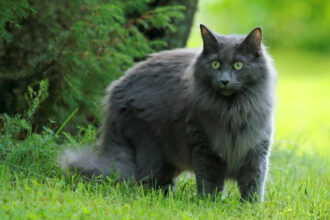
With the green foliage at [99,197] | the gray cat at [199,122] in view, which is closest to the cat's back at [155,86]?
the gray cat at [199,122]

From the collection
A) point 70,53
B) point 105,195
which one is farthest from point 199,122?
point 70,53

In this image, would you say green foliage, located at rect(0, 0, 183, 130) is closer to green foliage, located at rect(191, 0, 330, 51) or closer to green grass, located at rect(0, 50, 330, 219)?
green grass, located at rect(0, 50, 330, 219)

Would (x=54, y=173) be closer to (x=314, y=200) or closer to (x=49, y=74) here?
(x=49, y=74)

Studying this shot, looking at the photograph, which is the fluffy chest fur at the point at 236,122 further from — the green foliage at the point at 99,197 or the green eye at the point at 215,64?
the green foliage at the point at 99,197

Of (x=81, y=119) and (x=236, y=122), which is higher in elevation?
(x=236, y=122)

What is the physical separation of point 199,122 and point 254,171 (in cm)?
55

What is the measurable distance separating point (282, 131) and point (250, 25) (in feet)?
38.1

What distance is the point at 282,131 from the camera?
29.5 feet

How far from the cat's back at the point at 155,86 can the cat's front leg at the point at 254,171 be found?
0.67 meters

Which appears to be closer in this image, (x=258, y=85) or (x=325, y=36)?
(x=258, y=85)

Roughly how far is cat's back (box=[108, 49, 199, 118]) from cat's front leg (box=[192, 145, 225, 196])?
1.37ft

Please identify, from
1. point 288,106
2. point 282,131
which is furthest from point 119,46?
point 288,106

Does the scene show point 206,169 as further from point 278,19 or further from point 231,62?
point 278,19

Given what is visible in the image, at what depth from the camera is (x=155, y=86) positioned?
3.85 m
